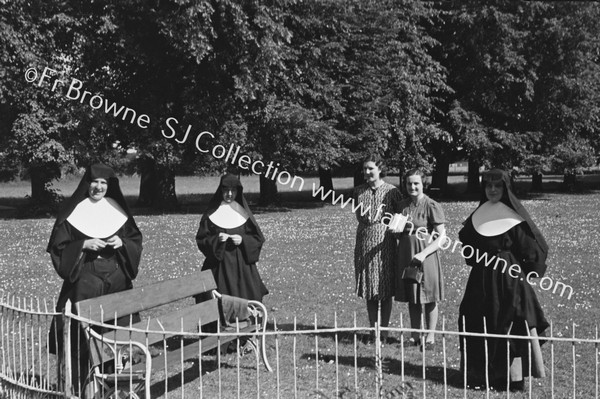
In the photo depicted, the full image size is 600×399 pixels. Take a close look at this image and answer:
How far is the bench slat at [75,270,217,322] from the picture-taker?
17.8 feet

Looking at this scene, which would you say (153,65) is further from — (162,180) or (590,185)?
(590,185)

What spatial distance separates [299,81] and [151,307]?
2289 cm

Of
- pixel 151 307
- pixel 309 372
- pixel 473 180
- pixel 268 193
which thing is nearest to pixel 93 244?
pixel 151 307

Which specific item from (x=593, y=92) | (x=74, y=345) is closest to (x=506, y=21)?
(x=593, y=92)

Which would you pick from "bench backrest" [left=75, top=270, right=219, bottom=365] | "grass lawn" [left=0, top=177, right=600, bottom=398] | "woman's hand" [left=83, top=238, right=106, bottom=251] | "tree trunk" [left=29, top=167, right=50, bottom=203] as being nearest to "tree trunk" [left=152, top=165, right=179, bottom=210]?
"grass lawn" [left=0, top=177, right=600, bottom=398]

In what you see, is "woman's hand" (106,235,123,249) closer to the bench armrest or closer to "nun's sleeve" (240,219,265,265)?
the bench armrest

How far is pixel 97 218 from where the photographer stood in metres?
6.18

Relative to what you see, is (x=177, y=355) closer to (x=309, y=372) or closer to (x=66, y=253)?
(x=66, y=253)

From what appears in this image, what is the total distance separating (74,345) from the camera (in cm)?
581

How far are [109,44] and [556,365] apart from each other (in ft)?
74.6

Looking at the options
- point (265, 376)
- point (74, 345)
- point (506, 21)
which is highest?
point (506, 21)

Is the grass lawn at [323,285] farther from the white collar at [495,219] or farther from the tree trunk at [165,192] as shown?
the tree trunk at [165,192]

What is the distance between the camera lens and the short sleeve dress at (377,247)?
302 inches

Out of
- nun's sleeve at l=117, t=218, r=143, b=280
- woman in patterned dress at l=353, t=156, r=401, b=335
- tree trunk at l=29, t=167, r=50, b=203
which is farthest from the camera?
tree trunk at l=29, t=167, r=50, b=203
